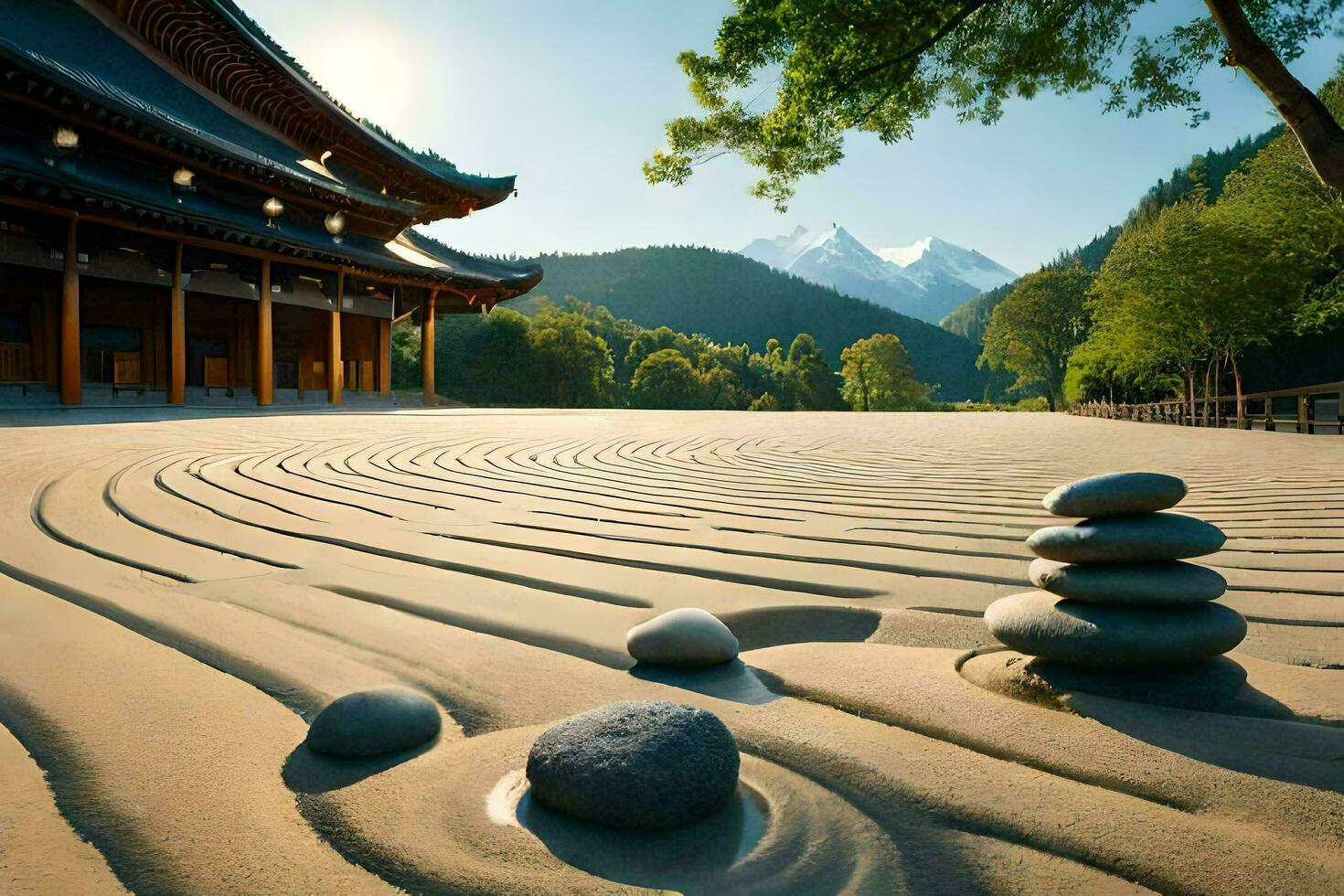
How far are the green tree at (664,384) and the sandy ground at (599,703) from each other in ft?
150

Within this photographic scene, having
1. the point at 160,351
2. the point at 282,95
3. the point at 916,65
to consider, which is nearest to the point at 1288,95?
the point at 916,65

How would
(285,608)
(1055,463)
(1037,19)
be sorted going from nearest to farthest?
(285,608), (1055,463), (1037,19)

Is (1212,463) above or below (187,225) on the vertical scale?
below

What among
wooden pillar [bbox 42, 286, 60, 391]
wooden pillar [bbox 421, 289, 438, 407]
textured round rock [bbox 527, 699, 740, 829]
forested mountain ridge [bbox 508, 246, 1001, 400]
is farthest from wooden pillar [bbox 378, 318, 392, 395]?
forested mountain ridge [bbox 508, 246, 1001, 400]

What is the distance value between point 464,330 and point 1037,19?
3534cm

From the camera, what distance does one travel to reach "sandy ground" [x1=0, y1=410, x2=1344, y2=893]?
87 cm

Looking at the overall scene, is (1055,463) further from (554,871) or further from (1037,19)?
(554,871)

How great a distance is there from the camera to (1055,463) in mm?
5633

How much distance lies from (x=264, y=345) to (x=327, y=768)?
681 inches

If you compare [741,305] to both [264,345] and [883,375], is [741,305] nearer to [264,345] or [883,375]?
[883,375]

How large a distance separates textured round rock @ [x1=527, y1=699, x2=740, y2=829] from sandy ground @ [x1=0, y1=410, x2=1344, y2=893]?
30 mm

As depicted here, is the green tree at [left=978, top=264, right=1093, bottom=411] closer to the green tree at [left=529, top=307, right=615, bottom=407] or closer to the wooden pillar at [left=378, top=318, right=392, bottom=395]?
the green tree at [left=529, top=307, right=615, bottom=407]

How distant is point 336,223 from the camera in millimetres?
18234

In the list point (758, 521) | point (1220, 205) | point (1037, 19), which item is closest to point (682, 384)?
point (1220, 205)
